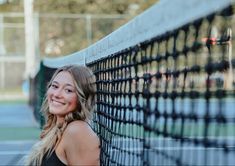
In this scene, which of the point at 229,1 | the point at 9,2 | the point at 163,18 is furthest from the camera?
the point at 9,2

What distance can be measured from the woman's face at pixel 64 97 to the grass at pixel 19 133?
9373 millimetres

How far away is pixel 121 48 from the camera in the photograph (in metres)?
4.47

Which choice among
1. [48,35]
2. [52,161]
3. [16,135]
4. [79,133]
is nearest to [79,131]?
[79,133]

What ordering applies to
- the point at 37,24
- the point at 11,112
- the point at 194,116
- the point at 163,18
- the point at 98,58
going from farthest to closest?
the point at 37,24, the point at 11,112, the point at 98,58, the point at 163,18, the point at 194,116

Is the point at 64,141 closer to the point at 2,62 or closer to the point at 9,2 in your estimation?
the point at 2,62

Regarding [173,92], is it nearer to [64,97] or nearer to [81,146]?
[81,146]

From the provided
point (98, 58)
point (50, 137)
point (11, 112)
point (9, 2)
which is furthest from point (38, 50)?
point (50, 137)

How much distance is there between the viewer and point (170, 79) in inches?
135

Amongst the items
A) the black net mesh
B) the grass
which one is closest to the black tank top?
the black net mesh

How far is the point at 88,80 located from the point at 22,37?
1232 inches

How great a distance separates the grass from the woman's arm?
956 centimetres

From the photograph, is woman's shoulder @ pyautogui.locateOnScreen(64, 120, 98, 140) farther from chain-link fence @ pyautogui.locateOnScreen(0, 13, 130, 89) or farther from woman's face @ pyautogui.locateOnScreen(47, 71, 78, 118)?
chain-link fence @ pyautogui.locateOnScreen(0, 13, 130, 89)

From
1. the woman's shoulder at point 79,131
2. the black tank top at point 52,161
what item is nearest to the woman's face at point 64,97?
the woman's shoulder at point 79,131

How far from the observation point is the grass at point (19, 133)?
13.6 m
